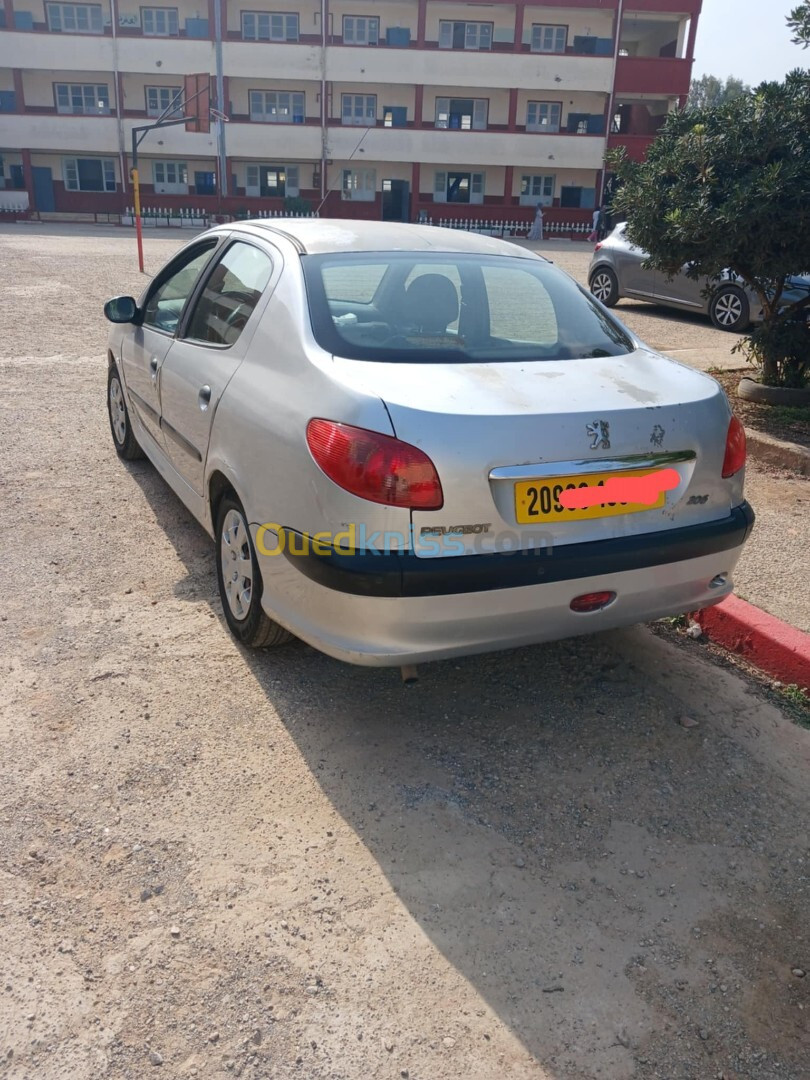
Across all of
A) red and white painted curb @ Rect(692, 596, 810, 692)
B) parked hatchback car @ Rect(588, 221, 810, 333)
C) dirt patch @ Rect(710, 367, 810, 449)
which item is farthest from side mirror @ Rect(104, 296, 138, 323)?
parked hatchback car @ Rect(588, 221, 810, 333)

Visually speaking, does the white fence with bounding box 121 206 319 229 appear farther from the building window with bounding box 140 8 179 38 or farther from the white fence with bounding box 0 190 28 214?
the building window with bounding box 140 8 179 38

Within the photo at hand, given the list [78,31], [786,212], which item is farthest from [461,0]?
[786,212]

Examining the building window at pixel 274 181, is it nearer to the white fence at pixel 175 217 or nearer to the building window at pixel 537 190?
the white fence at pixel 175 217

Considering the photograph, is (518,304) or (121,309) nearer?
(518,304)

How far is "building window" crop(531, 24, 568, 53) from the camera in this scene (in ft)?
144

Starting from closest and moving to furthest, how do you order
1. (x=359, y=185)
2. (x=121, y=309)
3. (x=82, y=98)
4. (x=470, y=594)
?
(x=470, y=594) < (x=121, y=309) < (x=82, y=98) < (x=359, y=185)

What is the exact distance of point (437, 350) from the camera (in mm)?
3168

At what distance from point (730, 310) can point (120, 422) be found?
347 inches

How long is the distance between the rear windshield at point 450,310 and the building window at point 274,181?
44.6 meters

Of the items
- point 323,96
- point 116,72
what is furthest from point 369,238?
point 116,72

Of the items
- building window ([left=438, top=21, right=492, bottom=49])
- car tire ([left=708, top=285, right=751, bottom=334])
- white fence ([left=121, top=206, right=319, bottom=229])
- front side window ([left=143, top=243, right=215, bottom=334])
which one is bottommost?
white fence ([left=121, top=206, right=319, bottom=229])

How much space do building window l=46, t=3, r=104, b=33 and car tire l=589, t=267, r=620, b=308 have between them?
40433 millimetres

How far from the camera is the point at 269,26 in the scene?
43.5 meters

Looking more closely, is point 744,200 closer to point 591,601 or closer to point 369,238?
point 369,238
